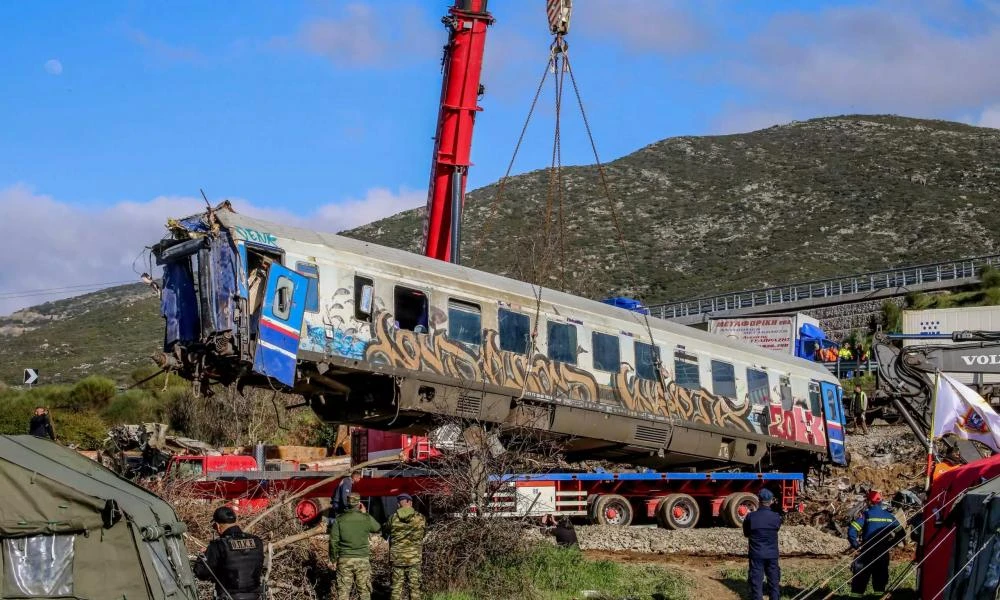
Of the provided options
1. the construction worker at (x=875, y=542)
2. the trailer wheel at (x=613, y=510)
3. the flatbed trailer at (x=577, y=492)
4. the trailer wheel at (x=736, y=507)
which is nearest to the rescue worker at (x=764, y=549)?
the construction worker at (x=875, y=542)

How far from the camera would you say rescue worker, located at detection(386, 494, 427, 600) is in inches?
534

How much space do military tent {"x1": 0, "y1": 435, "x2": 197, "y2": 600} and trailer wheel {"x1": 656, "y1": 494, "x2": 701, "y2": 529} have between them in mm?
13658

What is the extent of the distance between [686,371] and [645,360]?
1.18 metres

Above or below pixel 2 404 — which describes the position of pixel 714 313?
above

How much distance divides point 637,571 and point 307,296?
19.6 ft

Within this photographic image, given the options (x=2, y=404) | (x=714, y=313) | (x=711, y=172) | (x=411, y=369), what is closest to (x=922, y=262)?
(x=714, y=313)

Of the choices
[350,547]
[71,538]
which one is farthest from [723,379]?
[71,538]

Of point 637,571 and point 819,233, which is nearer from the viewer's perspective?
point 637,571

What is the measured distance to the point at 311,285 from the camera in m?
17.1

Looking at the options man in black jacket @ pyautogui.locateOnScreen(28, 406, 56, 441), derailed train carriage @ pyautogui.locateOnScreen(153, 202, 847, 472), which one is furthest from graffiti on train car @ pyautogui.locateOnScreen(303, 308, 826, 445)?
man in black jacket @ pyautogui.locateOnScreen(28, 406, 56, 441)

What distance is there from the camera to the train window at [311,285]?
1700 centimetres

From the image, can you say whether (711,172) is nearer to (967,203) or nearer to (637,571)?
(967,203)

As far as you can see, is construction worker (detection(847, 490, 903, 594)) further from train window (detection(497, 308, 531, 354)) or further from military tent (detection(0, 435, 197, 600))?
military tent (detection(0, 435, 197, 600))

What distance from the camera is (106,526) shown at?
9.75 m
